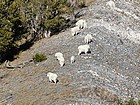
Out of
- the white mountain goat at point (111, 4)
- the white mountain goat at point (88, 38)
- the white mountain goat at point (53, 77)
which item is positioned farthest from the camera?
the white mountain goat at point (111, 4)

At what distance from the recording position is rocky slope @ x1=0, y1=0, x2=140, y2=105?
33969 mm

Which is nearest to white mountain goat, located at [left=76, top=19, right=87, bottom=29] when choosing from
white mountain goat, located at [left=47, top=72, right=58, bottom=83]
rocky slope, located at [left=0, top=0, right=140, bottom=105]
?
rocky slope, located at [left=0, top=0, right=140, bottom=105]

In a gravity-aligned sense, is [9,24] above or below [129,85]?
above

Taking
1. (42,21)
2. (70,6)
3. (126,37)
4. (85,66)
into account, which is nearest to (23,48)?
(42,21)

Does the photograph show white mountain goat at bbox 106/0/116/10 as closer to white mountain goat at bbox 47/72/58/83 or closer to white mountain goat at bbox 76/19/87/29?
white mountain goat at bbox 76/19/87/29

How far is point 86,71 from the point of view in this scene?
37875 millimetres

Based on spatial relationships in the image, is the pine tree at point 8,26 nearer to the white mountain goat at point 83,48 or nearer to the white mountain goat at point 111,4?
the white mountain goat at point 83,48

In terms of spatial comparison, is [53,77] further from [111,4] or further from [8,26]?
[111,4]

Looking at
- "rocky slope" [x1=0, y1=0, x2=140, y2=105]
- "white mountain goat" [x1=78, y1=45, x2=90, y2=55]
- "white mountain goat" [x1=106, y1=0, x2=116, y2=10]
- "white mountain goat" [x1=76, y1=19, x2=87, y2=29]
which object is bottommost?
"rocky slope" [x1=0, y1=0, x2=140, y2=105]

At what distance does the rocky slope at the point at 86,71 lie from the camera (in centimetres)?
3397

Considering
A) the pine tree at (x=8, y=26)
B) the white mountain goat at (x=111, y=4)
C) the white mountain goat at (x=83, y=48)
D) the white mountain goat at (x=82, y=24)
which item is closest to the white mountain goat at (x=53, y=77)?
the white mountain goat at (x=83, y=48)

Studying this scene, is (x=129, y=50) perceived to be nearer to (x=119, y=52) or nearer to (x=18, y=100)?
(x=119, y=52)

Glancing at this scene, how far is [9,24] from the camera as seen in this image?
52.5m

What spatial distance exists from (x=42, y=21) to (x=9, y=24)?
6.55 m
